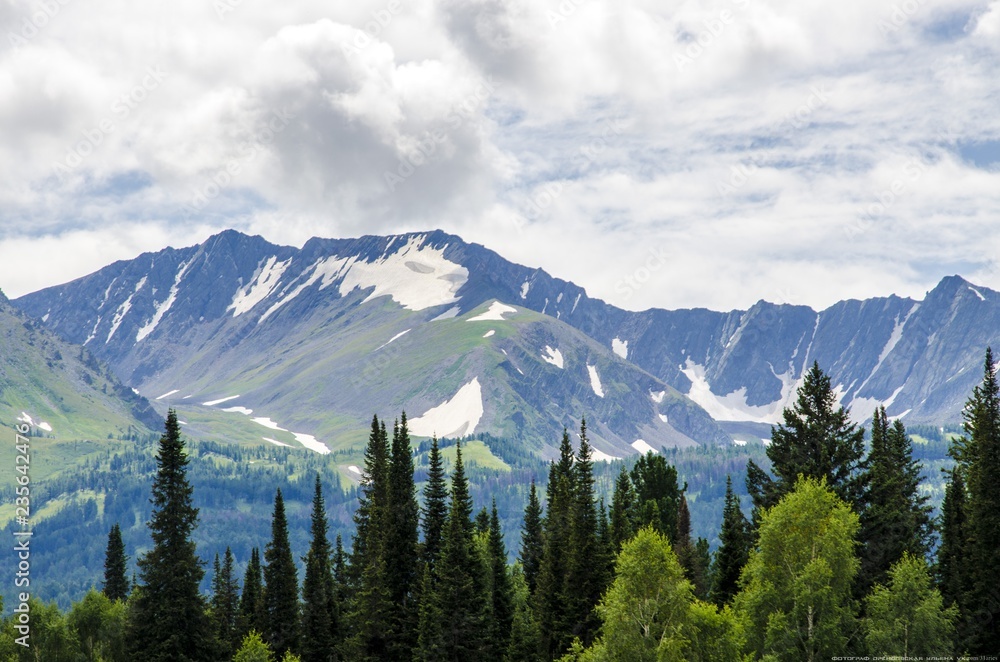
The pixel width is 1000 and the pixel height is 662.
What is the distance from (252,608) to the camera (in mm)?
109938

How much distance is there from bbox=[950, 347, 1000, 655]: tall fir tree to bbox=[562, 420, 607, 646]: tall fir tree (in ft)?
82.1

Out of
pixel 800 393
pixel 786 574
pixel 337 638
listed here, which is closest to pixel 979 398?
pixel 800 393

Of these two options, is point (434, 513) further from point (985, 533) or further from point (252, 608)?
point (985, 533)

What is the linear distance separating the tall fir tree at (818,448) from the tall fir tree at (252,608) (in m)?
50.6

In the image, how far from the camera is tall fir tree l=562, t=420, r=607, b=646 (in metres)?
81.3

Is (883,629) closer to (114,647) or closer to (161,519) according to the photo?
(161,519)

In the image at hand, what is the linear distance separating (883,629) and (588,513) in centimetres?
2942

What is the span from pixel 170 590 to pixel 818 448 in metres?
44.2

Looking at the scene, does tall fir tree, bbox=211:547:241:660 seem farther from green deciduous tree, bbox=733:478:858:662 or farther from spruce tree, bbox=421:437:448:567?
A: green deciduous tree, bbox=733:478:858:662

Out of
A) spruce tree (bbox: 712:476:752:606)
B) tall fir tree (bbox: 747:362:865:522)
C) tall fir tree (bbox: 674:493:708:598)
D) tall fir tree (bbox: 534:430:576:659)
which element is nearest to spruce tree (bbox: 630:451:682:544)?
tall fir tree (bbox: 674:493:708:598)

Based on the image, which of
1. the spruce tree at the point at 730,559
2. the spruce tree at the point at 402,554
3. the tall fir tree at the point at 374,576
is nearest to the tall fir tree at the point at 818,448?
the spruce tree at the point at 730,559

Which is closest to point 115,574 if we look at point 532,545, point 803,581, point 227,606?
point 227,606

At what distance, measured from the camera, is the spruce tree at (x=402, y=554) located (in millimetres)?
88875

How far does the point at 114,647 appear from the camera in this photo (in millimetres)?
101688
